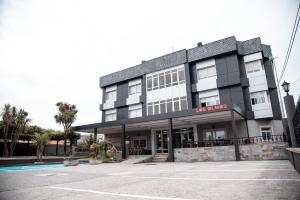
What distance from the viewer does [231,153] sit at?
15656 millimetres

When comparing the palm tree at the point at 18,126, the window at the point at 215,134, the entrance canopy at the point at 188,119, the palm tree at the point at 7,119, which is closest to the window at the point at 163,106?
the entrance canopy at the point at 188,119

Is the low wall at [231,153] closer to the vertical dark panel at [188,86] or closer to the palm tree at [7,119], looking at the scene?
the vertical dark panel at [188,86]

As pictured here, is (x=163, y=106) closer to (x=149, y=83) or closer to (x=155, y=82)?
(x=155, y=82)

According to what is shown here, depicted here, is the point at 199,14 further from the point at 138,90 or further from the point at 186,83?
the point at 138,90

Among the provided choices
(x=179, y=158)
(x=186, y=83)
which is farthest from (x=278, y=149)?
(x=186, y=83)

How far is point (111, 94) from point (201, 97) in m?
14.2

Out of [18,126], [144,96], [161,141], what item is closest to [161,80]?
[144,96]

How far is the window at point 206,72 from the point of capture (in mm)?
21875

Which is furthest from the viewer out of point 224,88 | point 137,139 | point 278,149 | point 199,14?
point 137,139

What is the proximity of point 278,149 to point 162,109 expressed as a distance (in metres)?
12.5

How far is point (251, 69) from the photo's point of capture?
20.9m

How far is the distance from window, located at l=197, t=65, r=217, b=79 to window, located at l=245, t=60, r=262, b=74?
134 inches

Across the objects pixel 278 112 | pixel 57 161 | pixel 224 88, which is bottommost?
pixel 57 161

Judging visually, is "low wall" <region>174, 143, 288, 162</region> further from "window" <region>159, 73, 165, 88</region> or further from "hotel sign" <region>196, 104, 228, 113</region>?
"window" <region>159, 73, 165, 88</region>
